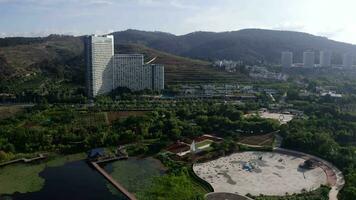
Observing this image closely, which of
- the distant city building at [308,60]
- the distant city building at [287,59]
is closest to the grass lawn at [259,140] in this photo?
the distant city building at [287,59]

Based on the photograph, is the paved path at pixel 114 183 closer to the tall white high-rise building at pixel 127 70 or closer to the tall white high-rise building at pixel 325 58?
the tall white high-rise building at pixel 127 70

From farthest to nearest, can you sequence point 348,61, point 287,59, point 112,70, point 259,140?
point 348,61 < point 287,59 < point 112,70 < point 259,140

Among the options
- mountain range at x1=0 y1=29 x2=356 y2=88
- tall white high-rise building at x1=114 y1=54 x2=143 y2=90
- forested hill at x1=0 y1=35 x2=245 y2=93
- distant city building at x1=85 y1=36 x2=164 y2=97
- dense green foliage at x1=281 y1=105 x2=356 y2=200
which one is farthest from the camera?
mountain range at x1=0 y1=29 x2=356 y2=88

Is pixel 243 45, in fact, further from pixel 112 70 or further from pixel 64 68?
pixel 112 70

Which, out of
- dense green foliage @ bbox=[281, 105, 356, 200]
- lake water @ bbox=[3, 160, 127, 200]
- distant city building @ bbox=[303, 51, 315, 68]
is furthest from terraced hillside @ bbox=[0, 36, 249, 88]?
lake water @ bbox=[3, 160, 127, 200]

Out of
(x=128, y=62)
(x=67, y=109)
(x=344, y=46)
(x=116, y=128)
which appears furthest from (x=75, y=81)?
(x=344, y=46)

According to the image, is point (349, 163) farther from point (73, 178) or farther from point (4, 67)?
point (4, 67)

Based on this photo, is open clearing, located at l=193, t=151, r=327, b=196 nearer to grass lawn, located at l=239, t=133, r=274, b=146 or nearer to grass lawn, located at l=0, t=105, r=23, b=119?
grass lawn, located at l=239, t=133, r=274, b=146

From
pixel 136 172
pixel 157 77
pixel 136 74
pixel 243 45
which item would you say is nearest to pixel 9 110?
pixel 136 74

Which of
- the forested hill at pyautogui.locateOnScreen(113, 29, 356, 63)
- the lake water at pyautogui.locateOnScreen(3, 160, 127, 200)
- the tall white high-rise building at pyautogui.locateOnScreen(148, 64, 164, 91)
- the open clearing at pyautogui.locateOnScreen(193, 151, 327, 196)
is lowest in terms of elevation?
the lake water at pyautogui.locateOnScreen(3, 160, 127, 200)
